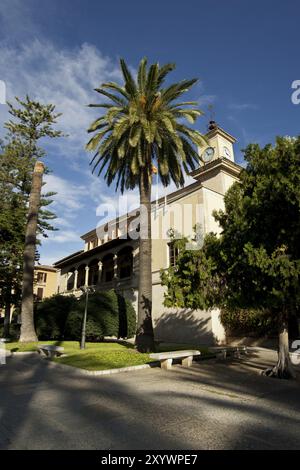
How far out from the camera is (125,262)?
30141 mm

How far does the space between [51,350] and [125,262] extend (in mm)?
16686

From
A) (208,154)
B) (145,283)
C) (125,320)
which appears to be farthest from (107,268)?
(145,283)

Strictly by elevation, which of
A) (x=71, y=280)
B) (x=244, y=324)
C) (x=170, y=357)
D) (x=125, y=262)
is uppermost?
(x=125, y=262)

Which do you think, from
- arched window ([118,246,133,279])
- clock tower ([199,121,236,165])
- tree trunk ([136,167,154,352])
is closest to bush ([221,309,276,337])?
tree trunk ([136,167,154,352])

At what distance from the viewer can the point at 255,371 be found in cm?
1091

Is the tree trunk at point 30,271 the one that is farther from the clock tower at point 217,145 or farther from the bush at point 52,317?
the clock tower at point 217,145

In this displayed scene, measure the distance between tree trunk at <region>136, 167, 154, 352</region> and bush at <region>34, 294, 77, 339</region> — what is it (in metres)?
8.63

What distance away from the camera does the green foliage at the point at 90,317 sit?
66.6 feet

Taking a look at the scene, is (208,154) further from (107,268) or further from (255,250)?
(255,250)

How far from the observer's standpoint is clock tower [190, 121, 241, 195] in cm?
2556

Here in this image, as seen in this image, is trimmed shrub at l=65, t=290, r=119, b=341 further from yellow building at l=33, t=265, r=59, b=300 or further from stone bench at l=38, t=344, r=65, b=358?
yellow building at l=33, t=265, r=59, b=300
